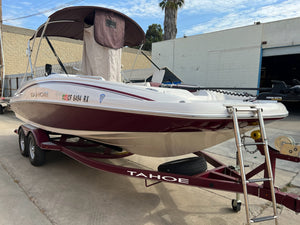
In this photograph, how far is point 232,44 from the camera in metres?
10.6

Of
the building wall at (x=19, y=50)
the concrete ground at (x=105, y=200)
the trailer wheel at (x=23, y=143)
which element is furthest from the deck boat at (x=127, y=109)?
the building wall at (x=19, y=50)

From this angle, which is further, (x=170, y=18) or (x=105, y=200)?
(x=170, y=18)

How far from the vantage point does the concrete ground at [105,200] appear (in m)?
2.41

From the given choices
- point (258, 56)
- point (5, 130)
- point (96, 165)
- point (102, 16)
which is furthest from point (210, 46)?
point (96, 165)

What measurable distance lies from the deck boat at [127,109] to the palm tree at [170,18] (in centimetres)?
1018

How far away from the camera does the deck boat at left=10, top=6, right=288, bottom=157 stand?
6.87 ft

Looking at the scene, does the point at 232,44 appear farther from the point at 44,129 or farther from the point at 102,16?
the point at 44,129

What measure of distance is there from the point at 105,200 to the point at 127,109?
1262 millimetres

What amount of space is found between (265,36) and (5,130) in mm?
10296

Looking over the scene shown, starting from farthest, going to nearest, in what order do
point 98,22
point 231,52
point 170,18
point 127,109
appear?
point 170,18 < point 231,52 < point 98,22 < point 127,109

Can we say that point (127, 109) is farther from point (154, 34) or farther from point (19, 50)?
point (154, 34)

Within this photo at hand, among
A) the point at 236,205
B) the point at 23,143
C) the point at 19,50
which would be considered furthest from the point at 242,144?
the point at 19,50

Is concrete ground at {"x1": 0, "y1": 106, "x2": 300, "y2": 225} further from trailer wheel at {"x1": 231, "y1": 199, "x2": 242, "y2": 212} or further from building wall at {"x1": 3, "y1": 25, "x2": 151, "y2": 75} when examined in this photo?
building wall at {"x1": 3, "y1": 25, "x2": 151, "y2": 75}

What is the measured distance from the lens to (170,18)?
1348 centimetres
